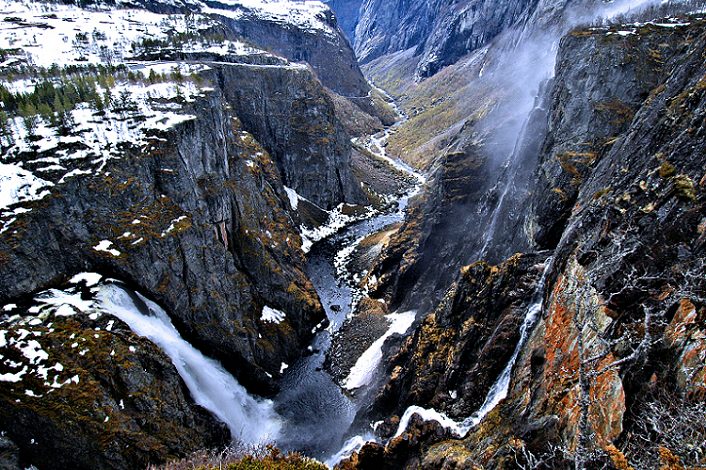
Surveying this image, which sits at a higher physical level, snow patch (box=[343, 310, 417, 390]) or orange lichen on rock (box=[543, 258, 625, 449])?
orange lichen on rock (box=[543, 258, 625, 449])

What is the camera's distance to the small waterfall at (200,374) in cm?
3841

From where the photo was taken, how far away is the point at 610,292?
17.2m

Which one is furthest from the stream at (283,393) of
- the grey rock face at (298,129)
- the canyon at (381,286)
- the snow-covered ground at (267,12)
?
the snow-covered ground at (267,12)

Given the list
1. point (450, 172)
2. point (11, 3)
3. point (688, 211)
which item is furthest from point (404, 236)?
point (11, 3)

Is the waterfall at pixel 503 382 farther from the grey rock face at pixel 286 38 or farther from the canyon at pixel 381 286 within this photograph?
the grey rock face at pixel 286 38

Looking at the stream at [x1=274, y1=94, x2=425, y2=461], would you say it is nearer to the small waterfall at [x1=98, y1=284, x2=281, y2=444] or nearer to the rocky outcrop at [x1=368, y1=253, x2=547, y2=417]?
the small waterfall at [x1=98, y1=284, x2=281, y2=444]

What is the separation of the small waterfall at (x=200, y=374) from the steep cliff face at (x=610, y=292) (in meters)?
14.8

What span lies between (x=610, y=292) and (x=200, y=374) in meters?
38.4

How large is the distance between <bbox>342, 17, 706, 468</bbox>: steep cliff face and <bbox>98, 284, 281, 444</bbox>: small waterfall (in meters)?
14.8

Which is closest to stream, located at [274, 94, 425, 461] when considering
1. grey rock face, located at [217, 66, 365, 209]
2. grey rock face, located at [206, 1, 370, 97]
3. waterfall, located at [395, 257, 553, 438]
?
waterfall, located at [395, 257, 553, 438]

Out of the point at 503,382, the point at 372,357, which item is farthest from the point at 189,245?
the point at 503,382

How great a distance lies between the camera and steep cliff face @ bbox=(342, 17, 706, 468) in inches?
442

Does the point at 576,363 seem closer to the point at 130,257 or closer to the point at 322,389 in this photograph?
the point at 322,389

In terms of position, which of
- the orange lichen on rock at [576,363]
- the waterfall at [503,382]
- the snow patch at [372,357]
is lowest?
the snow patch at [372,357]
